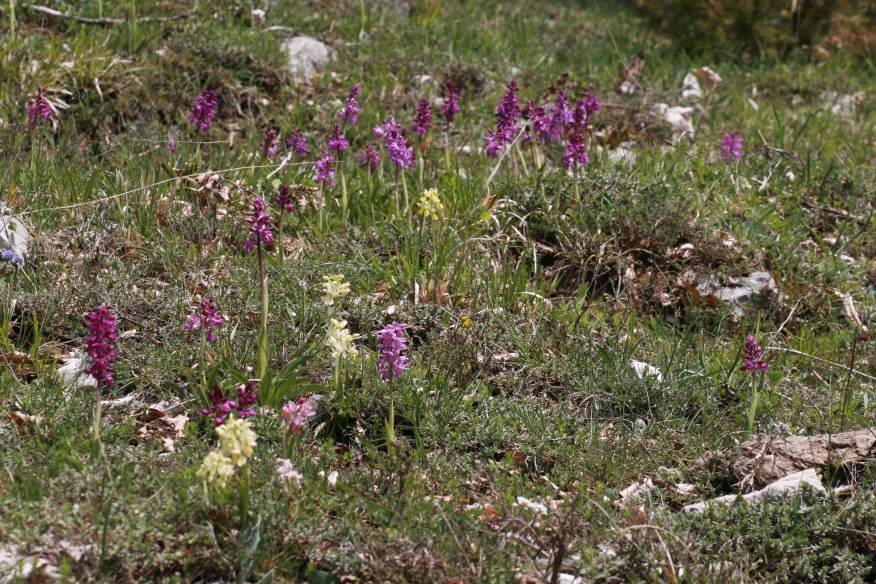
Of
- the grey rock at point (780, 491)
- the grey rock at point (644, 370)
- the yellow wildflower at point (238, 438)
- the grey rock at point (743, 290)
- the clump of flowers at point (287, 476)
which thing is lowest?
the grey rock at point (743, 290)

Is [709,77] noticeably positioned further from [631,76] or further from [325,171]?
[325,171]

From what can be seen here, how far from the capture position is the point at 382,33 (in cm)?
791

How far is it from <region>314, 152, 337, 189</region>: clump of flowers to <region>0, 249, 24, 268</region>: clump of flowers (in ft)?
5.47

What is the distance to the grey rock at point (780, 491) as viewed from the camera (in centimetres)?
326

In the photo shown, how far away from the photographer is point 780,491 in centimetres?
331

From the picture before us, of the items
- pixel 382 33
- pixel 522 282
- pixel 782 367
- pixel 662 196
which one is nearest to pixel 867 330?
pixel 782 367

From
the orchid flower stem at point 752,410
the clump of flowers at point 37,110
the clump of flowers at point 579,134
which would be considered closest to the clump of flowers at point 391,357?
the orchid flower stem at point 752,410

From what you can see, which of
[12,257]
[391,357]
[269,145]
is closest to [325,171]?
[269,145]

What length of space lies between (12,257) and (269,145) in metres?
1.81

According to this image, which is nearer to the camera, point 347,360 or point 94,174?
point 347,360

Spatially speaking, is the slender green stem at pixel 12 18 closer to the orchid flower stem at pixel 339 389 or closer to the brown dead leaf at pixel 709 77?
the orchid flower stem at pixel 339 389

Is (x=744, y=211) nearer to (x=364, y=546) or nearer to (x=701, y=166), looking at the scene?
(x=701, y=166)

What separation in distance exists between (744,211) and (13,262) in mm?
4244

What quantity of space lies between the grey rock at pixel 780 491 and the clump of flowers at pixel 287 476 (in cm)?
146
